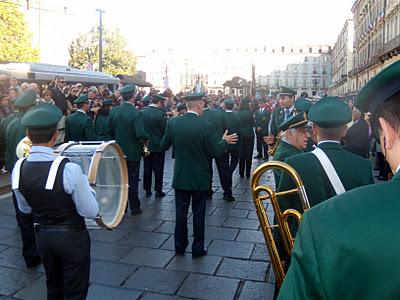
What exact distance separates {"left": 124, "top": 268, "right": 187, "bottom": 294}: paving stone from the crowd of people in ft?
2.04

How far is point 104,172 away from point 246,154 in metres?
7.32

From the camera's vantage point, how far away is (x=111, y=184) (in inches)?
177

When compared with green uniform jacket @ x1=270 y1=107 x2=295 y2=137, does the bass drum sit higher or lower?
lower

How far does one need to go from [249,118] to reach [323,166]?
811cm

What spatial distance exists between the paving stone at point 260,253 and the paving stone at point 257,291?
764mm

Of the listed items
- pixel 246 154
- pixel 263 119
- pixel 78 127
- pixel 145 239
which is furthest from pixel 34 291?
pixel 263 119

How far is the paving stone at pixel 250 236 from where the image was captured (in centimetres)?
621

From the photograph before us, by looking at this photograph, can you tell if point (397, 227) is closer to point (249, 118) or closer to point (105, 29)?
point (249, 118)

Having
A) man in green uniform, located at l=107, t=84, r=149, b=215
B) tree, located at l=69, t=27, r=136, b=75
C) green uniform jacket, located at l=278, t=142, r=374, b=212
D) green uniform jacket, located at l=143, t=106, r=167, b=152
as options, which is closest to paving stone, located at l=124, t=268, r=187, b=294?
green uniform jacket, located at l=278, t=142, r=374, b=212

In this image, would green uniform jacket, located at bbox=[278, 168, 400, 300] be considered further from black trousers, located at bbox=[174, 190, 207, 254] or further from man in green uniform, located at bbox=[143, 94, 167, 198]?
man in green uniform, located at bbox=[143, 94, 167, 198]

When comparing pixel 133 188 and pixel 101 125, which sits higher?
pixel 101 125

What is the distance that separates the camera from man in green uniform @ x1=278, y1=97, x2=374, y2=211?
2924 millimetres

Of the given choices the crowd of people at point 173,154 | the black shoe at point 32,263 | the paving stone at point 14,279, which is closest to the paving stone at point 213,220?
the crowd of people at point 173,154

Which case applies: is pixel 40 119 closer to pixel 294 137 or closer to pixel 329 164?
pixel 329 164
